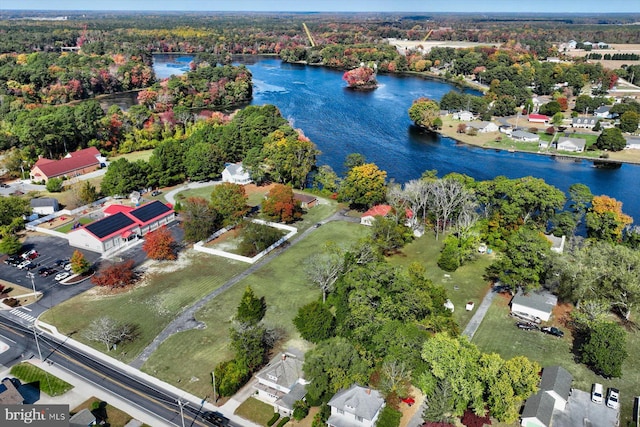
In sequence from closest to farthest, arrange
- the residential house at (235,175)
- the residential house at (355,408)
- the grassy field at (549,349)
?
the residential house at (355,408), the grassy field at (549,349), the residential house at (235,175)

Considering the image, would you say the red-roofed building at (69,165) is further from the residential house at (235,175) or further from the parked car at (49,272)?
the parked car at (49,272)

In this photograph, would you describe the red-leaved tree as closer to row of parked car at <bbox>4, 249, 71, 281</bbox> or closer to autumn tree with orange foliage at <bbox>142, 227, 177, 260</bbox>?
autumn tree with orange foliage at <bbox>142, 227, 177, 260</bbox>

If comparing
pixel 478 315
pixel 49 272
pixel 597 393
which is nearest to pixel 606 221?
pixel 478 315

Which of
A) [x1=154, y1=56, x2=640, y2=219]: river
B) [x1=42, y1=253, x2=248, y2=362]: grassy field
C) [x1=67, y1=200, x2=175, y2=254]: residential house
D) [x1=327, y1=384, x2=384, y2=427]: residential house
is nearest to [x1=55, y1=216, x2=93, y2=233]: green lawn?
[x1=67, y1=200, x2=175, y2=254]: residential house

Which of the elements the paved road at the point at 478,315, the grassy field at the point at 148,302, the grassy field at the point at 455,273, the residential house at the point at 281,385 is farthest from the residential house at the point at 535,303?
the grassy field at the point at 148,302

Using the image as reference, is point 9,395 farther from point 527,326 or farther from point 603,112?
point 603,112

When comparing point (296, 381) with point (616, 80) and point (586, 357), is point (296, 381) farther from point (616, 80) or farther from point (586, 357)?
point (616, 80)
